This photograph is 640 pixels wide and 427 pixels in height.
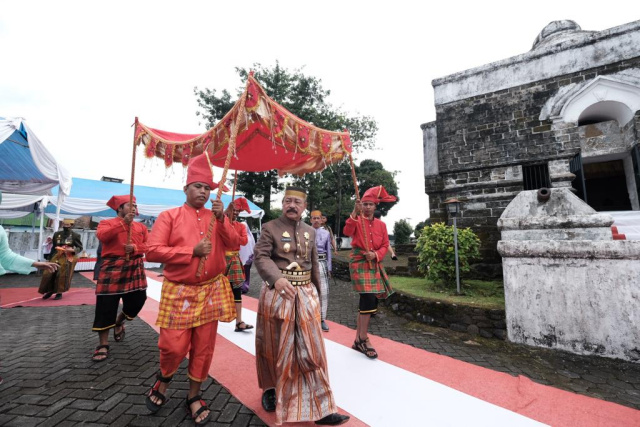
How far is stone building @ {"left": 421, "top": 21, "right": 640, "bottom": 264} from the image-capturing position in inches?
290

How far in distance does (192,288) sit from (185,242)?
0.38 m

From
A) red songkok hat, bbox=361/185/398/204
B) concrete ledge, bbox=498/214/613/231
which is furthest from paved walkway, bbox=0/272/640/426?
red songkok hat, bbox=361/185/398/204

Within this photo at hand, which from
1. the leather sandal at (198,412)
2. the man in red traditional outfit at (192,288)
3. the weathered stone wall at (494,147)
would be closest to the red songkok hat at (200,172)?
the man in red traditional outfit at (192,288)

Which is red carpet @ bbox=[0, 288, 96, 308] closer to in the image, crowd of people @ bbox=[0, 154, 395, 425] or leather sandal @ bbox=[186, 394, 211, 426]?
crowd of people @ bbox=[0, 154, 395, 425]

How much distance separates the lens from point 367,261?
3.78 meters

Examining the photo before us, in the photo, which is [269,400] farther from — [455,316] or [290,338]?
[455,316]

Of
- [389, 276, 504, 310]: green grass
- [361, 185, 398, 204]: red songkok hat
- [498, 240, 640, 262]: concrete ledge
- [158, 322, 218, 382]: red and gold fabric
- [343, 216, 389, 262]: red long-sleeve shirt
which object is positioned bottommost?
[389, 276, 504, 310]: green grass

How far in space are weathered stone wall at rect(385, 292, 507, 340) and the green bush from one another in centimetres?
127

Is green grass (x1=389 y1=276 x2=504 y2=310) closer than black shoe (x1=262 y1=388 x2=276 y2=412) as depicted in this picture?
No

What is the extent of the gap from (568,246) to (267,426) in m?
4.24

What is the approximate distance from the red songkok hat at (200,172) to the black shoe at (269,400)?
1.86 meters

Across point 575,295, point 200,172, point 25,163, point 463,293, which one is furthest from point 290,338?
point 25,163

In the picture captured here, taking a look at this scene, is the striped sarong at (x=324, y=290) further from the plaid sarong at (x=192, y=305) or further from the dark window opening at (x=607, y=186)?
the dark window opening at (x=607, y=186)

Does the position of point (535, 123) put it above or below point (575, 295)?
above
